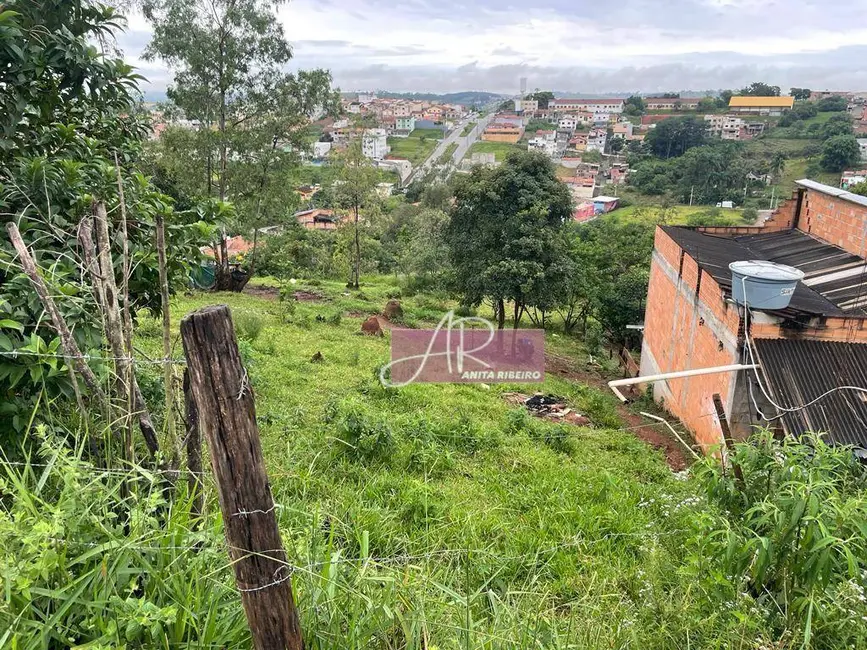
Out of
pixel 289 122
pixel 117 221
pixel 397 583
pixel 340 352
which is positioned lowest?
pixel 340 352

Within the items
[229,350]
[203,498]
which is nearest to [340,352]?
[203,498]

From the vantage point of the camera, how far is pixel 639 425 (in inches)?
286

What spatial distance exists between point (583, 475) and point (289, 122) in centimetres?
1239

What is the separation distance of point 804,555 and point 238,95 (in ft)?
49.0

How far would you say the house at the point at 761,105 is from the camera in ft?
241

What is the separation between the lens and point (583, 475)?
5.25 m

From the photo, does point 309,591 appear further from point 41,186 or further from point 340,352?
point 340,352

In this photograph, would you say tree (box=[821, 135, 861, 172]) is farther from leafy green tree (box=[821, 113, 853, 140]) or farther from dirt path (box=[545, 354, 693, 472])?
dirt path (box=[545, 354, 693, 472])

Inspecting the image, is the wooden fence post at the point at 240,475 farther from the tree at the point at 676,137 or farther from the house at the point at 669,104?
the house at the point at 669,104

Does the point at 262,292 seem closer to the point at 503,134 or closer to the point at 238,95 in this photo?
the point at 238,95

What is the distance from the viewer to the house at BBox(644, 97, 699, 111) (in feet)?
300

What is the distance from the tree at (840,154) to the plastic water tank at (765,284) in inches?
1626

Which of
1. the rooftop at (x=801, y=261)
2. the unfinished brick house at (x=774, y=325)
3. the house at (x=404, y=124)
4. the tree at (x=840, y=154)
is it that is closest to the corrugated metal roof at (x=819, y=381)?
the unfinished brick house at (x=774, y=325)

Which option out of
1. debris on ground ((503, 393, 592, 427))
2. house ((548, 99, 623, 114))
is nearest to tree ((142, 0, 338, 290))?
debris on ground ((503, 393, 592, 427))
